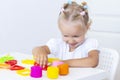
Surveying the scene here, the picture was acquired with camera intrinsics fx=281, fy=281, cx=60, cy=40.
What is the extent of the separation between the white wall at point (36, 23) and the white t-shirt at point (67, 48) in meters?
0.71

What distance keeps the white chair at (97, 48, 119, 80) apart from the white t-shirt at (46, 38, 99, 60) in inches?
4.1

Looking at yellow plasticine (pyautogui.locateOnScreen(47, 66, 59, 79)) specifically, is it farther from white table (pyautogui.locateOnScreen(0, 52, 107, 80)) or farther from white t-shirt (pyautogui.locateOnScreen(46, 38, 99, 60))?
white t-shirt (pyautogui.locateOnScreen(46, 38, 99, 60))

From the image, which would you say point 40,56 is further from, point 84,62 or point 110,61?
point 110,61

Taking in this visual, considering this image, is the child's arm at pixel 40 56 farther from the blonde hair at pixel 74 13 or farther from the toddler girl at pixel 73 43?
the blonde hair at pixel 74 13

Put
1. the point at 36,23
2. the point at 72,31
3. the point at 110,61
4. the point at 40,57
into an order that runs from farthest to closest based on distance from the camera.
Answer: the point at 36,23 < the point at 110,61 < the point at 72,31 < the point at 40,57

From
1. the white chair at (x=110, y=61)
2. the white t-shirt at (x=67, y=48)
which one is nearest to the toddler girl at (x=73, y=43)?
the white t-shirt at (x=67, y=48)

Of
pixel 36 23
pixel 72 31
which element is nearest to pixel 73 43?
pixel 72 31

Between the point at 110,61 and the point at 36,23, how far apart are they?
1.05 metres

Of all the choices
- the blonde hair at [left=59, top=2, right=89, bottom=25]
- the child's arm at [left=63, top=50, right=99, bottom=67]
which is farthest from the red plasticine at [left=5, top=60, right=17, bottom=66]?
the blonde hair at [left=59, top=2, right=89, bottom=25]

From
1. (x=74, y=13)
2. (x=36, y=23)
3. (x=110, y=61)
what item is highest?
(x=74, y=13)

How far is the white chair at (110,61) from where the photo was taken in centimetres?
130

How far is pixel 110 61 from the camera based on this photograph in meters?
1.34

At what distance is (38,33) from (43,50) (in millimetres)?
1060

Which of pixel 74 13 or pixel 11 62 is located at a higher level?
pixel 74 13
